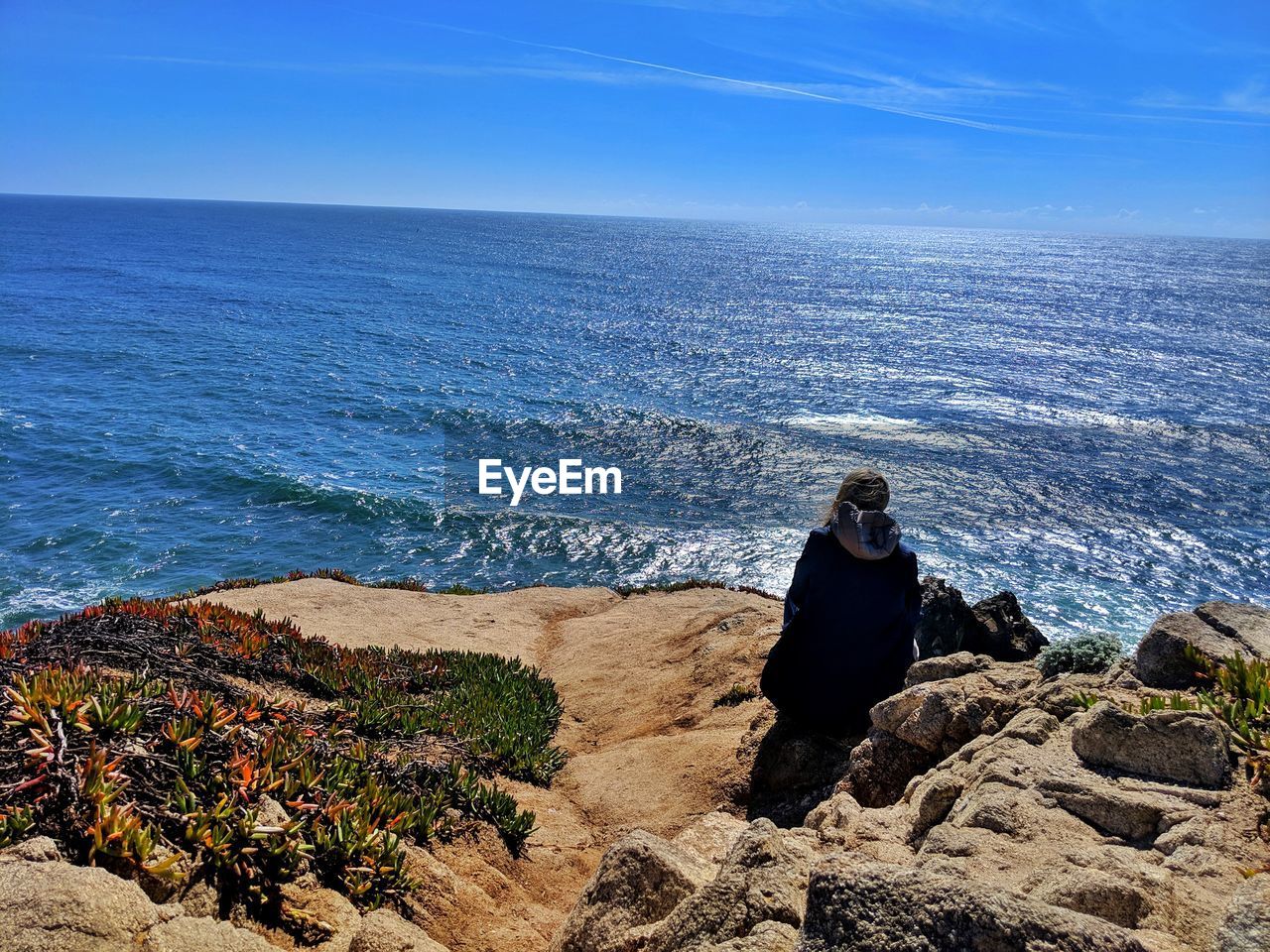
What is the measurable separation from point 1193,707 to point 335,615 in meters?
15.0

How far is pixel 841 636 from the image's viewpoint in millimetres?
8258

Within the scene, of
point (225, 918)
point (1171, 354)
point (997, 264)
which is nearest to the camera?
point (225, 918)

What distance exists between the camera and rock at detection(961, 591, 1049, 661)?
13.8 meters

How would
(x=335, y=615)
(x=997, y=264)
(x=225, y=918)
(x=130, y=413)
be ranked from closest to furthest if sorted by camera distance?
(x=225, y=918) < (x=335, y=615) < (x=130, y=413) < (x=997, y=264)

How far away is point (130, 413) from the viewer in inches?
1626

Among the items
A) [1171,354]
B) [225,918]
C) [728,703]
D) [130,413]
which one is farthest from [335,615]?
[1171,354]

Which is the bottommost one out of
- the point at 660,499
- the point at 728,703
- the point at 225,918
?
the point at 660,499

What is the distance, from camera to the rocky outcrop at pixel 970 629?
13.8 m

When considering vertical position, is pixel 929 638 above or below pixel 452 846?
below

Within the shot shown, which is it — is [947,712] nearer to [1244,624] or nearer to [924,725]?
[924,725]

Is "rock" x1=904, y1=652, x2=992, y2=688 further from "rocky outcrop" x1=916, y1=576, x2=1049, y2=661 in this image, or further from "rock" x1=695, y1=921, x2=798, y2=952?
"rocky outcrop" x1=916, y1=576, x2=1049, y2=661

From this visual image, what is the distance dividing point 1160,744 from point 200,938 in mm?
5409

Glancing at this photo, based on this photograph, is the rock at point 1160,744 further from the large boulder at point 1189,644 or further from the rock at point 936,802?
the large boulder at point 1189,644

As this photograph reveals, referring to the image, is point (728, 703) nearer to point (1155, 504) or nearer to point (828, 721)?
point (828, 721)
